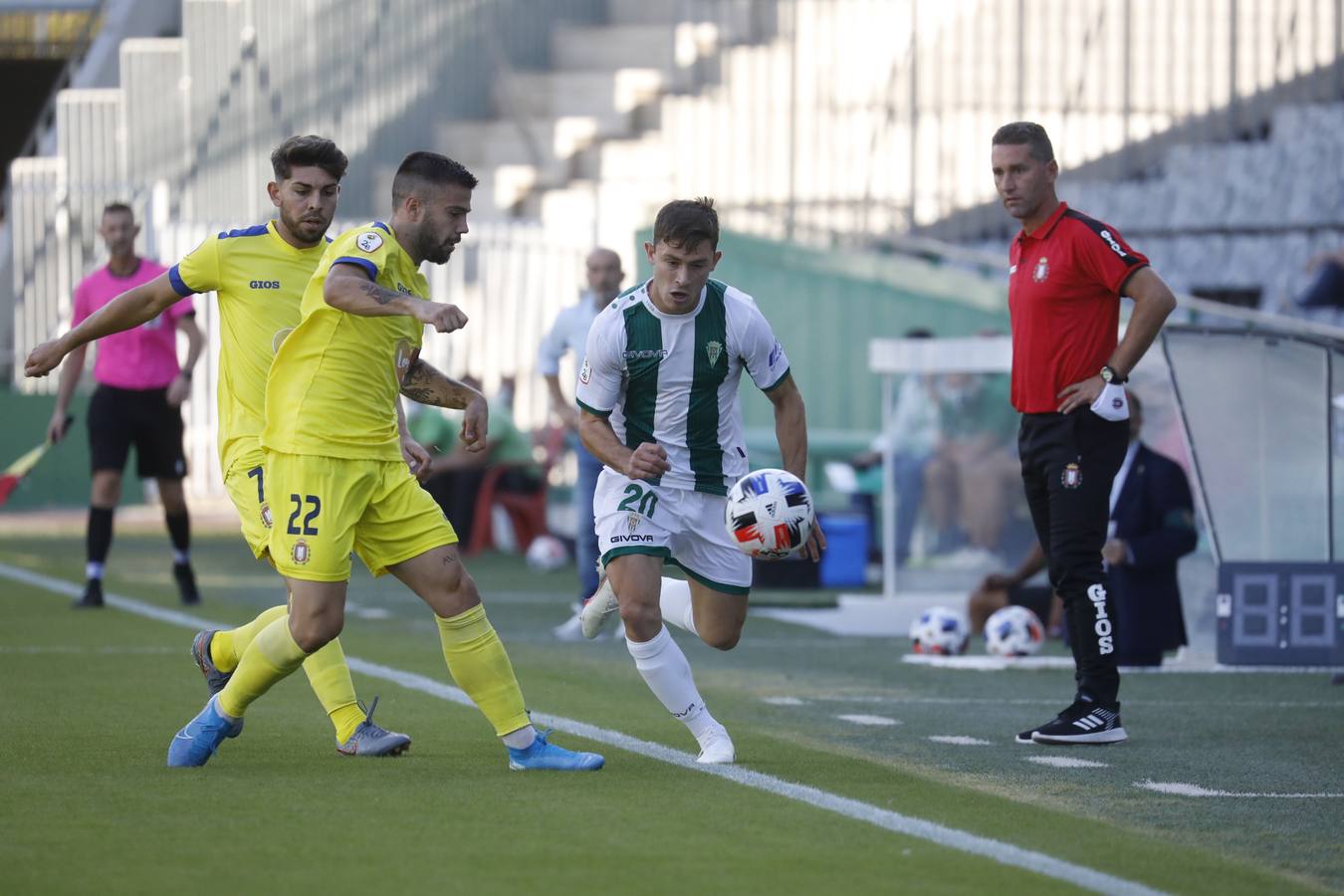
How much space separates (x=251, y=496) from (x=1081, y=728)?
2.94 metres

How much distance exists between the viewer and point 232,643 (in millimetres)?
7301

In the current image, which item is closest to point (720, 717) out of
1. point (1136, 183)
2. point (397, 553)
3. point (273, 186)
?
point (397, 553)

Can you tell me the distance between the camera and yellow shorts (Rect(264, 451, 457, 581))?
655 cm

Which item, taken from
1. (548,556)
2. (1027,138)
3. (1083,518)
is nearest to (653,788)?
(1083,518)

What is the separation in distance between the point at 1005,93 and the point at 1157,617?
1174 cm

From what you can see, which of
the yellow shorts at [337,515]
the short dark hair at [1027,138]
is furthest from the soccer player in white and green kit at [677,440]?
the short dark hair at [1027,138]

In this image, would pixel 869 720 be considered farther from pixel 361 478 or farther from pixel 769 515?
pixel 361 478

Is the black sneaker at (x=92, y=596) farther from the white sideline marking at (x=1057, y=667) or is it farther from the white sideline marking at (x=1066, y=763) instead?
the white sideline marking at (x=1066, y=763)

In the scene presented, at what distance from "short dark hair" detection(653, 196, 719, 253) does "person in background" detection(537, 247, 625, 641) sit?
16.3ft

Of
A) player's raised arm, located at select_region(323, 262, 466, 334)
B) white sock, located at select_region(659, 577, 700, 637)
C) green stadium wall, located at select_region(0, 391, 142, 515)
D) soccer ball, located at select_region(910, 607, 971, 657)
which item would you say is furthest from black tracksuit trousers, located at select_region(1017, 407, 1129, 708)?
green stadium wall, located at select_region(0, 391, 142, 515)

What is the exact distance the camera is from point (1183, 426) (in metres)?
10.5

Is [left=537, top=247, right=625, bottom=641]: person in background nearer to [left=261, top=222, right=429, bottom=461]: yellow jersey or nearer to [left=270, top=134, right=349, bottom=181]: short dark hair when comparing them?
[left=270, top=134, right=349, bottom=181]: short dark hair

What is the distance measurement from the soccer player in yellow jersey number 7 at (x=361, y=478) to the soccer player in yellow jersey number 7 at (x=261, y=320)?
0.37 metres

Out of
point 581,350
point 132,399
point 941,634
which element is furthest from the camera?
point 132,399
